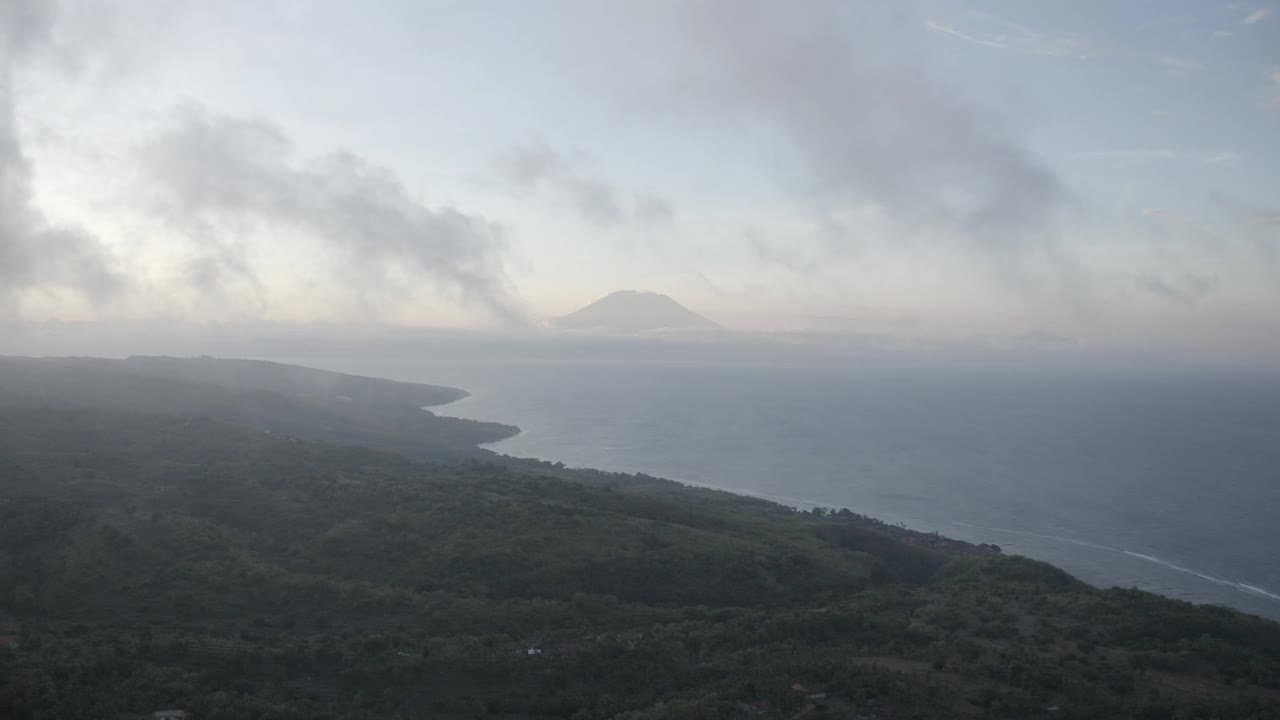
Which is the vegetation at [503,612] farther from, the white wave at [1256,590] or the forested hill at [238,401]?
the forested hill at [238,401]

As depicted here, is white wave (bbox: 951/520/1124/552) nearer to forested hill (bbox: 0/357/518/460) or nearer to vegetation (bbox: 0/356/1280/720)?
vegetation (bbox: 0/356/1280/720)

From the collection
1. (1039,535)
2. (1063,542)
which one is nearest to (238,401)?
(1039,535)

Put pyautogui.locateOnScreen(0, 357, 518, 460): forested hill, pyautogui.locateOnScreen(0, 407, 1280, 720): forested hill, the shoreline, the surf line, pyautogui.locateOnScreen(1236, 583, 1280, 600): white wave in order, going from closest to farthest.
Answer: pyautogui.locateOnScreen(0, 407, 1280, 720): forested hill < the shoreline < pyautogui.locateOnScreen(1236, 583, 1280, 600): white wave < the surf line < pyautogui.locateOnScreen(0, 357, 518, 460): forested hill

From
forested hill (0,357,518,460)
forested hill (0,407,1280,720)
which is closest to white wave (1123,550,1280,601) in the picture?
forested hill (0,407,1280,720)

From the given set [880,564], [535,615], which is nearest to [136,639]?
[535,615]

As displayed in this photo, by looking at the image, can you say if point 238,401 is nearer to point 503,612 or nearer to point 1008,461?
point 503,612

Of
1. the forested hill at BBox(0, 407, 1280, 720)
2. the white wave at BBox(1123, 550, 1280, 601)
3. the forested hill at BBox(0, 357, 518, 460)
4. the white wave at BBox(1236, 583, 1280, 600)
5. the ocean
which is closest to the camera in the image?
the forested hill at BBox(0, 407, 1280, 720)
